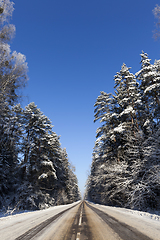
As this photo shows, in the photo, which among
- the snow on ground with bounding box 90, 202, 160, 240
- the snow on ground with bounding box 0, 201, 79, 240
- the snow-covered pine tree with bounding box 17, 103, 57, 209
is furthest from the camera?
the snow-covered pine tree with bounding box 17, 103, 57, 209

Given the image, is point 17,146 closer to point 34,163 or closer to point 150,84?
point 34,163

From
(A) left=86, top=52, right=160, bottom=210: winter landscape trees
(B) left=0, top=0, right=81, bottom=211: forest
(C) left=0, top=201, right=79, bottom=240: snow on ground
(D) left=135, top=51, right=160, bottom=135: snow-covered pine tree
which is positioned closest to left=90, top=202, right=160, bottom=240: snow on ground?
(A) left=86, top=52, right=160, bottom=210: winter landscape trees

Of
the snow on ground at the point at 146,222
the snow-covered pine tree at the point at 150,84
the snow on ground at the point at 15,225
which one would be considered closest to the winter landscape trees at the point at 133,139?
the snow-covered pine tree at the point at 150,84

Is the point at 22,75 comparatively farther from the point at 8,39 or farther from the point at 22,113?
the point at 22,113

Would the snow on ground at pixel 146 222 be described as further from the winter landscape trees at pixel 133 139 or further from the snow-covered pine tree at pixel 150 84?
the snow-covered pine tree at pixel 150 84

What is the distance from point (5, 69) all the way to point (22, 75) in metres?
1.50

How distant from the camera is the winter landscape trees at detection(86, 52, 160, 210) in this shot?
12195 mm

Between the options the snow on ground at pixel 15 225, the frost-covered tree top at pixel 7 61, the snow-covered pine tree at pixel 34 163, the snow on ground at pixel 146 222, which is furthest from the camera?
the snow-covered pine tree at pixel 34 163

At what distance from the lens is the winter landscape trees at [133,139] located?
40.0ft

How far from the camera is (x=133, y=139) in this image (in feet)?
50.2

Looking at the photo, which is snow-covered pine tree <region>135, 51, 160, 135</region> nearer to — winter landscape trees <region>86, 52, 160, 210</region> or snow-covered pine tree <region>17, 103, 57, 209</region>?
winter landscape trees <region>86, 52, 160, 210</region>

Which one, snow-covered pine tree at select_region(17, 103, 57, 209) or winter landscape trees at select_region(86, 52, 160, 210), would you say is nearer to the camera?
winter landscape trees at select_region(86, 52, 160, 210)

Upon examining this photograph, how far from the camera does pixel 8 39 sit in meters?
12.0

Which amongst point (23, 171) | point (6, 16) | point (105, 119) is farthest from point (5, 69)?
point (23, 171)
